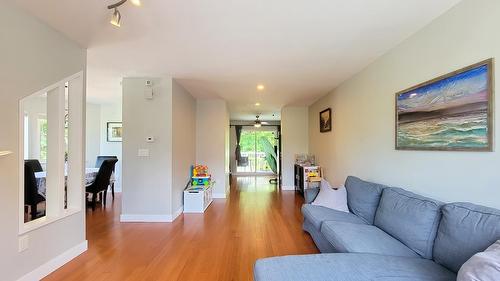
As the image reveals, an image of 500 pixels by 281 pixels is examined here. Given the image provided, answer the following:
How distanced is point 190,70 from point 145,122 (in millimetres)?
1215

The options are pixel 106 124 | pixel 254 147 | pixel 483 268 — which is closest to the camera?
pixel 483 268

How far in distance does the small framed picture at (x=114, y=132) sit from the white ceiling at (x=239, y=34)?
306cm

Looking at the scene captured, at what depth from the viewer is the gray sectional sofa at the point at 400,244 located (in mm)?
1551

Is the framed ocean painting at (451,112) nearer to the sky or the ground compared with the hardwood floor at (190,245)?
nearer to the sky

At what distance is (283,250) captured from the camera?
9.81ft

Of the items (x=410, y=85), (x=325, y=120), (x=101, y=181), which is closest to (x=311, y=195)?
(x=410, y=85)

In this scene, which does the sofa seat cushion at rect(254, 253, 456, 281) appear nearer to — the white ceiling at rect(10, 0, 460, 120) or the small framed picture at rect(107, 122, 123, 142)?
the white ceiling at rect(10, 0, 460, 120)

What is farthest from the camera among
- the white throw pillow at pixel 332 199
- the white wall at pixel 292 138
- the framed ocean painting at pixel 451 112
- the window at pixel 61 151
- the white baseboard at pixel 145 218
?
the white wall at pixel 292 138

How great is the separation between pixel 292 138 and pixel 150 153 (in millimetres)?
4193

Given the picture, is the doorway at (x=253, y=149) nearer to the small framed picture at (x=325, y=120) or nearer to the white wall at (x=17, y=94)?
the small framed picture at (x=325, y=120)

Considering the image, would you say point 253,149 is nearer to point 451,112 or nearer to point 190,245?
point 190,245

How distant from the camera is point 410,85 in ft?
8.49

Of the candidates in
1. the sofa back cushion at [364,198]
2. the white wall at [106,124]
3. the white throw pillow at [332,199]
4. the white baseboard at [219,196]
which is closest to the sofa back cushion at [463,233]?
the sofa back cushion at [364,198]

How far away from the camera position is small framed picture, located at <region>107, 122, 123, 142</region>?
691cm
